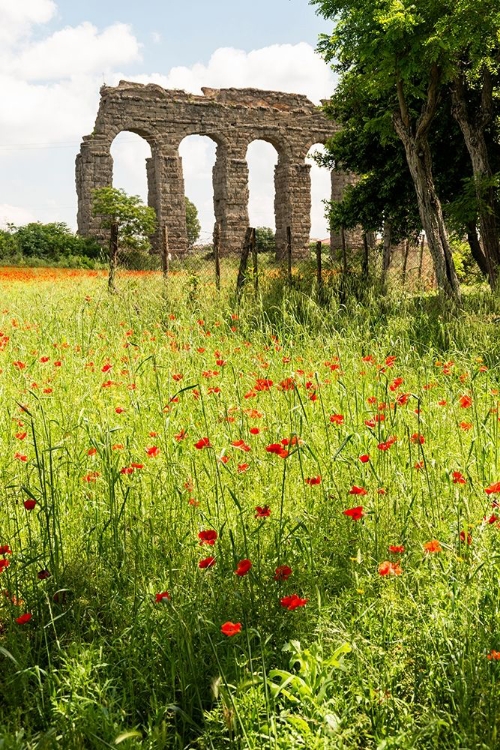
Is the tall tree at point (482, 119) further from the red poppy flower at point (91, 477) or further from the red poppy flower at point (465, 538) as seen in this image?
the red poppy flower at point (465, 538)

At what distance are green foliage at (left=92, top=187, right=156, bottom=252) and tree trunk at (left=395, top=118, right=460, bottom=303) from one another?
14.5 meters

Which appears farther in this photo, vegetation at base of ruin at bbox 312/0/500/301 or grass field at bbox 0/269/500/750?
vegetation at base of ruin at bbox 312/0/500/301

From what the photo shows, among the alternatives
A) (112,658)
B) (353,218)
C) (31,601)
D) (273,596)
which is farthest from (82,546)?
(353,218)

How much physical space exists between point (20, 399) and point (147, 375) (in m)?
1.30

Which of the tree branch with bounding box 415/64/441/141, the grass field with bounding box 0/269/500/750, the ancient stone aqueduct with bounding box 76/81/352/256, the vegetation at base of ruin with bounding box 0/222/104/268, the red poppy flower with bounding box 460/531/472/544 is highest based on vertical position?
the ancient stone aqueduct with bounding box 76/81/352/256

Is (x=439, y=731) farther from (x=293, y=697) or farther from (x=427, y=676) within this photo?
(x=293, y=697)

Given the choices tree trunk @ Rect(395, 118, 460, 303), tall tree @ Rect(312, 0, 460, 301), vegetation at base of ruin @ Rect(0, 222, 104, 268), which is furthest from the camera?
vegetation at base of ruin @ Rect(0, 222, 104, 268)

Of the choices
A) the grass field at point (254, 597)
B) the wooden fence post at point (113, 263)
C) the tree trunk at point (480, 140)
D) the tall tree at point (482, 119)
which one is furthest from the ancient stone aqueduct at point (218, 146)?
the grass field at point (254, 597)

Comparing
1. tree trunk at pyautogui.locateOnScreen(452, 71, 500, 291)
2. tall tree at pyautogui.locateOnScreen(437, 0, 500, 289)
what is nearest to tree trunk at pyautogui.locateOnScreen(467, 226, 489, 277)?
tall tree at pyautogui.locateOnScreen(437, 0, 500, 289)

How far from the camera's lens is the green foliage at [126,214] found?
2384cm

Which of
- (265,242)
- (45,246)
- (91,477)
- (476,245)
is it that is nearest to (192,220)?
(265,242)

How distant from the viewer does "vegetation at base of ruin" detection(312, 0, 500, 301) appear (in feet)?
30.2

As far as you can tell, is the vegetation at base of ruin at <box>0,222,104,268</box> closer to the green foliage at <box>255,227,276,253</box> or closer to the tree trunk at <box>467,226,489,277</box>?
the green foliage at <box>255,227,276,253</box>

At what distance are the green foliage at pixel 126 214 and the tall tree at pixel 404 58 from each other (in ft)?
43.8
